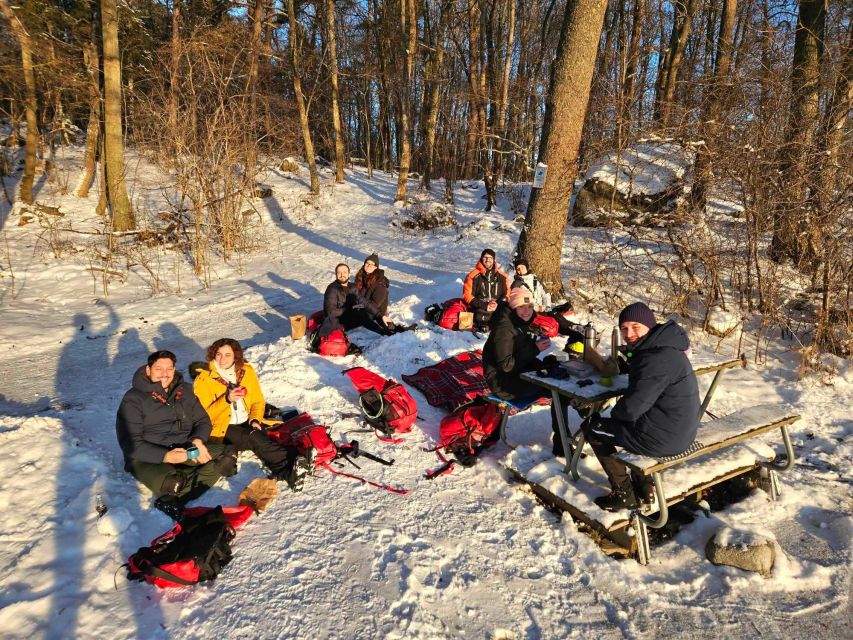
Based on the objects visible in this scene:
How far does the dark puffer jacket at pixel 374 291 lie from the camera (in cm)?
771

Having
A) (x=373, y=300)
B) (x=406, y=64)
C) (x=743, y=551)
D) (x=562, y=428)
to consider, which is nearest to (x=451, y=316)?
(x=373, y=300)

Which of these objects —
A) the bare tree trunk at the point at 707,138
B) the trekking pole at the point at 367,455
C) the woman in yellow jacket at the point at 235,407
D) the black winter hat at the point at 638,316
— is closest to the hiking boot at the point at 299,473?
the woman in yellow jacket at the point at 235,407

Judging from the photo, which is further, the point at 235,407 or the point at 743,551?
the point at 235,407

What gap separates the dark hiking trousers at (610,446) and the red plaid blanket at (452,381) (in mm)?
1825

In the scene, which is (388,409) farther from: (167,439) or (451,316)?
(451,316)

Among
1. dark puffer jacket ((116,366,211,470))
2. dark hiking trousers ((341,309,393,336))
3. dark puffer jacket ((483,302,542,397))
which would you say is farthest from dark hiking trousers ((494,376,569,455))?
dark hiking trousers ((341,309,393,336))

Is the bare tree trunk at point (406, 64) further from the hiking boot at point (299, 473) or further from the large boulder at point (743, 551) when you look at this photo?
the large boulder at point (743, 551)

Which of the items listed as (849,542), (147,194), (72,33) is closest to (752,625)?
(849,542)

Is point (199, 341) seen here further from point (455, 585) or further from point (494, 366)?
point (455, 585)

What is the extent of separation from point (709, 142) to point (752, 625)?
5786 millimetres

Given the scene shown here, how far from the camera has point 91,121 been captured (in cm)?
1630

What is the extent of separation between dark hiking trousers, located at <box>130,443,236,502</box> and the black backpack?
585mm

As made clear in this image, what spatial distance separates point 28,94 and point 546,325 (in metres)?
16.6

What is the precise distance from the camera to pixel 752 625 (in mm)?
2879
